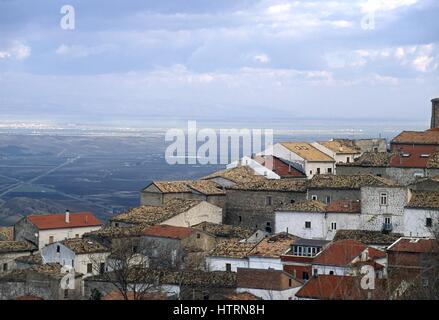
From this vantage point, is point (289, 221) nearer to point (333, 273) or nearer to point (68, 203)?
point (333, 273)

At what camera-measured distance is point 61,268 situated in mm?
36844

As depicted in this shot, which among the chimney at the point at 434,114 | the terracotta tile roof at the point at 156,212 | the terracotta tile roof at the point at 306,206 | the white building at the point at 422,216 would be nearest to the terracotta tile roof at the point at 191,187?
the terracotta tile roof at the point at 156,212

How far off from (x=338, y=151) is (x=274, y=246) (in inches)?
797

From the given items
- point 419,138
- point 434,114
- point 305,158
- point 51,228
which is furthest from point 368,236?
point 434,114

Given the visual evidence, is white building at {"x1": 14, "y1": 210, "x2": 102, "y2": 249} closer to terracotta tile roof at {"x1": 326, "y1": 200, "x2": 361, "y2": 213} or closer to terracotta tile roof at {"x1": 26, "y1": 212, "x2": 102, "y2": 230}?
terracotta tile roof at {"x1": 26, "y1": 212, "x2": 102, "y2": 230}

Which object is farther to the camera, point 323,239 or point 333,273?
point 323,239

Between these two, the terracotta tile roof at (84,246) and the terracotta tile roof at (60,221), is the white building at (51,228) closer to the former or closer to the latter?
the terracotta tile roof at (60,221)

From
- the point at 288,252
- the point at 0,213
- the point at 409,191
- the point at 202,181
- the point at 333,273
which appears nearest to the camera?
the point at 333,273

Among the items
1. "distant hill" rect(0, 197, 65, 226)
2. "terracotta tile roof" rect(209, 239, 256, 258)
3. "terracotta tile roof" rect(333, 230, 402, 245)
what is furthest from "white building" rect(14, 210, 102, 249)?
"distant hill" rect(0, 197, 65, 226)

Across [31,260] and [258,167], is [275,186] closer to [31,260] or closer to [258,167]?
[258,167]

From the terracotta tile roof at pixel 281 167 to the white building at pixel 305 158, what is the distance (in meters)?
0.62
